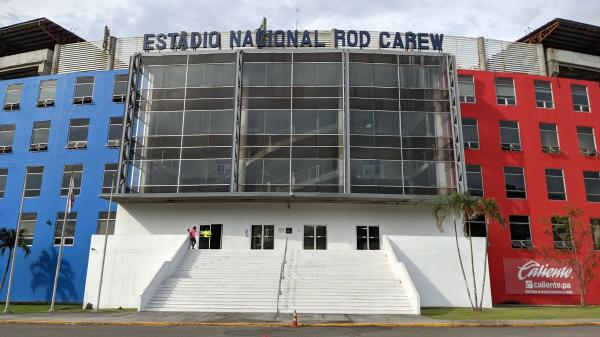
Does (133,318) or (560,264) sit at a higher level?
(560,264)

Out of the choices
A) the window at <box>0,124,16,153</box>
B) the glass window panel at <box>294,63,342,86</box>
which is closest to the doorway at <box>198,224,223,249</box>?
the glass window panel at <box>294,63,342,86</box>

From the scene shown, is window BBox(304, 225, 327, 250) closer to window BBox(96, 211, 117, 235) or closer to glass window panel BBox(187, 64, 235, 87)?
glass window panel BBox(187, 64, 235, 87)

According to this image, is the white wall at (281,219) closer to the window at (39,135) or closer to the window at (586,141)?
the window at (39,135)

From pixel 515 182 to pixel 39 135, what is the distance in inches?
1664

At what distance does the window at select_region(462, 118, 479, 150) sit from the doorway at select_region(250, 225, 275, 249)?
59.7 feet

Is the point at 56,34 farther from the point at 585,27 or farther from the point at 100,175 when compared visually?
the point at 585,27

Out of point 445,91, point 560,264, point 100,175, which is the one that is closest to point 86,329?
point 100,175

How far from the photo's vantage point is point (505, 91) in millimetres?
42656

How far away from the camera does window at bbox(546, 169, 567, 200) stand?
40.1m

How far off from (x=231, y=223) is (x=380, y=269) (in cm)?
1271

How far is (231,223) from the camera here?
3678 centimetres

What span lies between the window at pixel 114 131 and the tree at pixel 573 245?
36846 millimetres

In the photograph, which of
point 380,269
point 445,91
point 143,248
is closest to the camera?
point 380,269

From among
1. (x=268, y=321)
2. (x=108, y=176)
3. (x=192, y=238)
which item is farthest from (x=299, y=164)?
(x=108, y=176)
